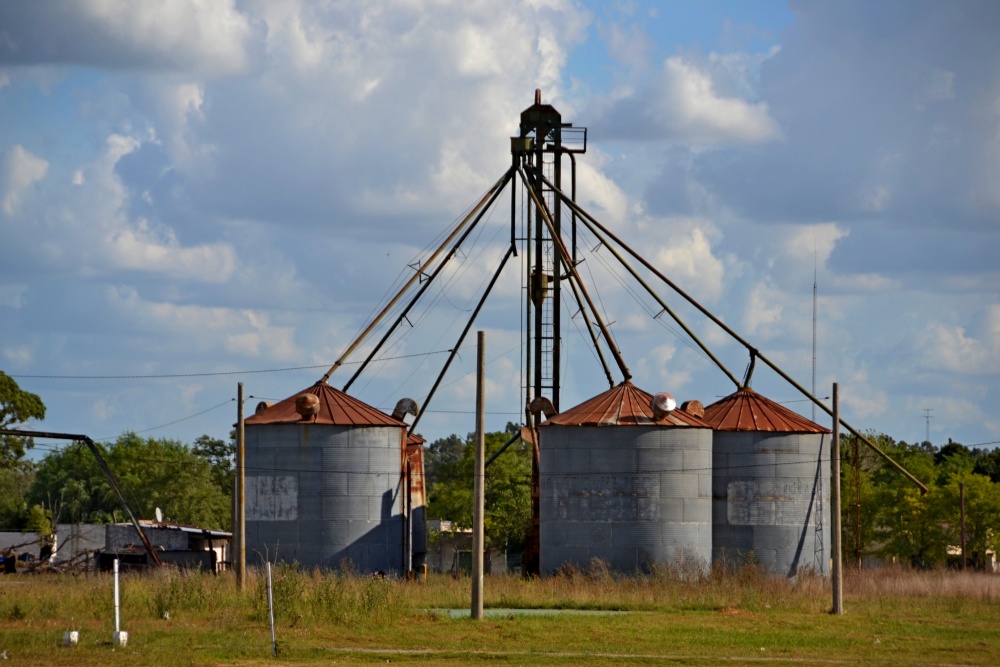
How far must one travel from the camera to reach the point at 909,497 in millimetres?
78562

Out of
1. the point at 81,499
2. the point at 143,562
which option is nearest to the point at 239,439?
the point at 143,562

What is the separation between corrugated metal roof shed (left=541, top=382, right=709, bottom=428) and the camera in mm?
51469

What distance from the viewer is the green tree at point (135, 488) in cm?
10662

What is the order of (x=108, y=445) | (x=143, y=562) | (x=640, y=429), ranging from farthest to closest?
(x=108, y=445) → (x=143, y=562) → (x=640, y=429)

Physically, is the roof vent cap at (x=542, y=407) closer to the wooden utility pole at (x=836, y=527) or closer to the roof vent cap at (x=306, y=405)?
the roof vent cap at (x=306, y=405)

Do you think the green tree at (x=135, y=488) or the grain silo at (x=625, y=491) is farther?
the green tree at (x=135, y=488)

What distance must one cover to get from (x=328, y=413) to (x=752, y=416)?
51.2 ft

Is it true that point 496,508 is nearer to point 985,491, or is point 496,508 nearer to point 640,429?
point 985,491

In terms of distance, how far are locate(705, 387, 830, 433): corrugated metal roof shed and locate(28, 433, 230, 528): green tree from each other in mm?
57817

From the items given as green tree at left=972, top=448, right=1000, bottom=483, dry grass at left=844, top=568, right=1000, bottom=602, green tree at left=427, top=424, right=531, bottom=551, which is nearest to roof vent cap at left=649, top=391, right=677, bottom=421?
dry grass at left=844, top=568, right=1000, bottom=602

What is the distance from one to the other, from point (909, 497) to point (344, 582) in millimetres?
46275

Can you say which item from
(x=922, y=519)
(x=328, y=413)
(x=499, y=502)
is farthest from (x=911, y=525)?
(x=328, y=413)

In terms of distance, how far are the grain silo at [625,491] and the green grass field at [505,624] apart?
2.01m

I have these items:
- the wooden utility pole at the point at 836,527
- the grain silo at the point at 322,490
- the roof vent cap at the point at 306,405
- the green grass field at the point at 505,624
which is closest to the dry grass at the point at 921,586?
the green grass field at the point at 505,624
